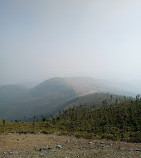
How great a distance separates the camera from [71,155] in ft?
41.2

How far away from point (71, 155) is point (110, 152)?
4.38 m

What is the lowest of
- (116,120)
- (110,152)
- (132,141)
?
(116,120)

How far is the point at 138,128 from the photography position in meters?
30.5

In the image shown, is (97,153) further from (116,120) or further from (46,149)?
(116,120)

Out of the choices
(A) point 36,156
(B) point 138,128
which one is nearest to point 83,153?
(A) point 36,156

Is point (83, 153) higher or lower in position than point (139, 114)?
higher

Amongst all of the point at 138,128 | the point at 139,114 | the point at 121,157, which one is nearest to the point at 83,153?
the point at 121,157

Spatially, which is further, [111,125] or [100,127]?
[111,125]

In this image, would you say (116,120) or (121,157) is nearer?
(121,157)

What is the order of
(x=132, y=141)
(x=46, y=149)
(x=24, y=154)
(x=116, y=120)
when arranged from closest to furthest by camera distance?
(x=24, y=154), (x=46, y=149), (x=132, y=141), (x=116, y=120)

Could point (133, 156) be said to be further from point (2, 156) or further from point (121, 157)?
point (2, 156)

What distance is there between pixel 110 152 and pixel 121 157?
5.15ft

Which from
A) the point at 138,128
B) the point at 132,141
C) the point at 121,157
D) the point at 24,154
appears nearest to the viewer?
the point at 121,157

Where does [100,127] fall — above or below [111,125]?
above
